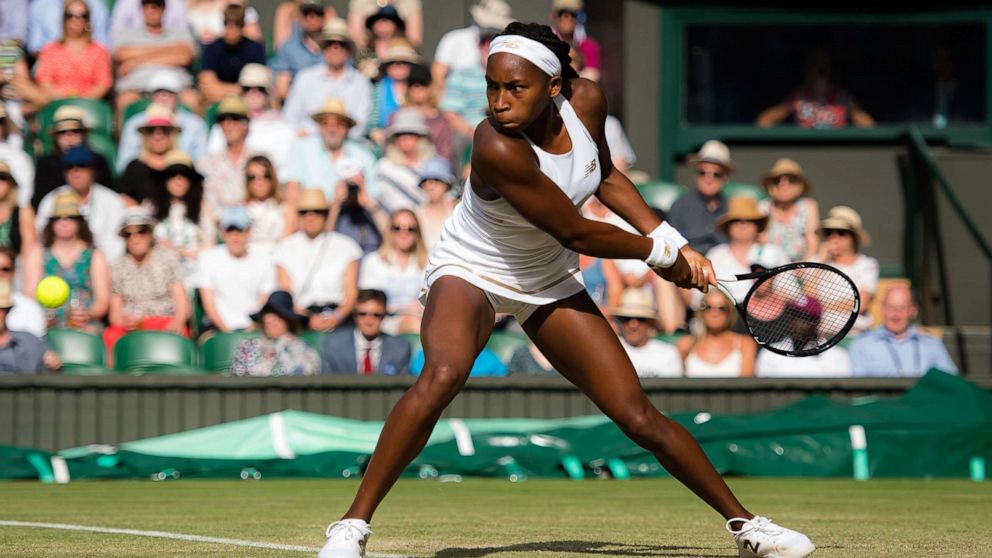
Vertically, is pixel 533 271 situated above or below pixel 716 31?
below

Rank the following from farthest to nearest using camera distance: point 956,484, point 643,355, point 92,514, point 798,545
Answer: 1. point 643,355
2. point 956,484
3. point 92,514
4. point 798,545

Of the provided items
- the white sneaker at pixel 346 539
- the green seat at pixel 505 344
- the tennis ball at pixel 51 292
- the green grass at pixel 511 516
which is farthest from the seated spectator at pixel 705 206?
the white sneaker at pixel 346 539

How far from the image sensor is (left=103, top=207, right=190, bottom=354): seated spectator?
35.7ft

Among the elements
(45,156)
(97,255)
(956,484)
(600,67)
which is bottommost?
(956,484)

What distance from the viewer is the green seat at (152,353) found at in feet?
34.4

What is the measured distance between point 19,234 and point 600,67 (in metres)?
5.77

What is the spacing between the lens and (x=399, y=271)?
1118 centimetres

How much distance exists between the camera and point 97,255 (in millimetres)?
10898

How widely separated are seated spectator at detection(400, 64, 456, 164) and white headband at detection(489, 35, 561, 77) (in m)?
Answer: 7.94

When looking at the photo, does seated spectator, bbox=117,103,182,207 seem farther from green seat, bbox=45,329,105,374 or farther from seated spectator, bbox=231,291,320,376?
seated spectator, bbox=231,291,320,376

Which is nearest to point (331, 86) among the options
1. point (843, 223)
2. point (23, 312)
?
point (23, 312)

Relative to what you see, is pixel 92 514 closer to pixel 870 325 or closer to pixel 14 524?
pixel 14 524

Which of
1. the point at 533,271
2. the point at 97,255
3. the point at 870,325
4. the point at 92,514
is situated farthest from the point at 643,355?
the point at 533,271

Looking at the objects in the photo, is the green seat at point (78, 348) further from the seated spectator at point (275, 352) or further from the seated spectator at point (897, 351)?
the seated spectator at point (897, 351)
